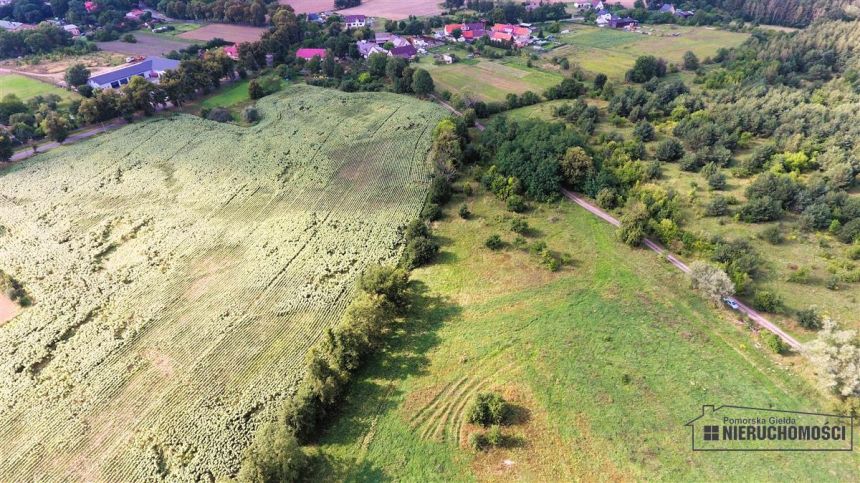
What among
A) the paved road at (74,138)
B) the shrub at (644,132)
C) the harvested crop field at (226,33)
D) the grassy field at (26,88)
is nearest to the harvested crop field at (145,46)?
the harvested crop field at (226,33)

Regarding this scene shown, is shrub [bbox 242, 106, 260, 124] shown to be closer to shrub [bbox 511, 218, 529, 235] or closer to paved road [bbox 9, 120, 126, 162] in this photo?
paved road [bbox 9, 120, 126, 162]

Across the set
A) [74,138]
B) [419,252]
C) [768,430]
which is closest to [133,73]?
[74,138]

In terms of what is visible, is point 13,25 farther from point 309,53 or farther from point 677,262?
point 677,262

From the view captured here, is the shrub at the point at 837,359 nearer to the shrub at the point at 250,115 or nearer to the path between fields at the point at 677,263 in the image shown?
the path between fields at the point at 677,263

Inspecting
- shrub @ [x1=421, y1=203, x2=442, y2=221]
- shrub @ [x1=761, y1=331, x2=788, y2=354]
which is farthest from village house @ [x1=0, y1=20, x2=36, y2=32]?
shrub @ [x1=761, y1=331, x2=788, y2=354]

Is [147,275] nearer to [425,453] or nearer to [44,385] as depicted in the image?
[44,385]
